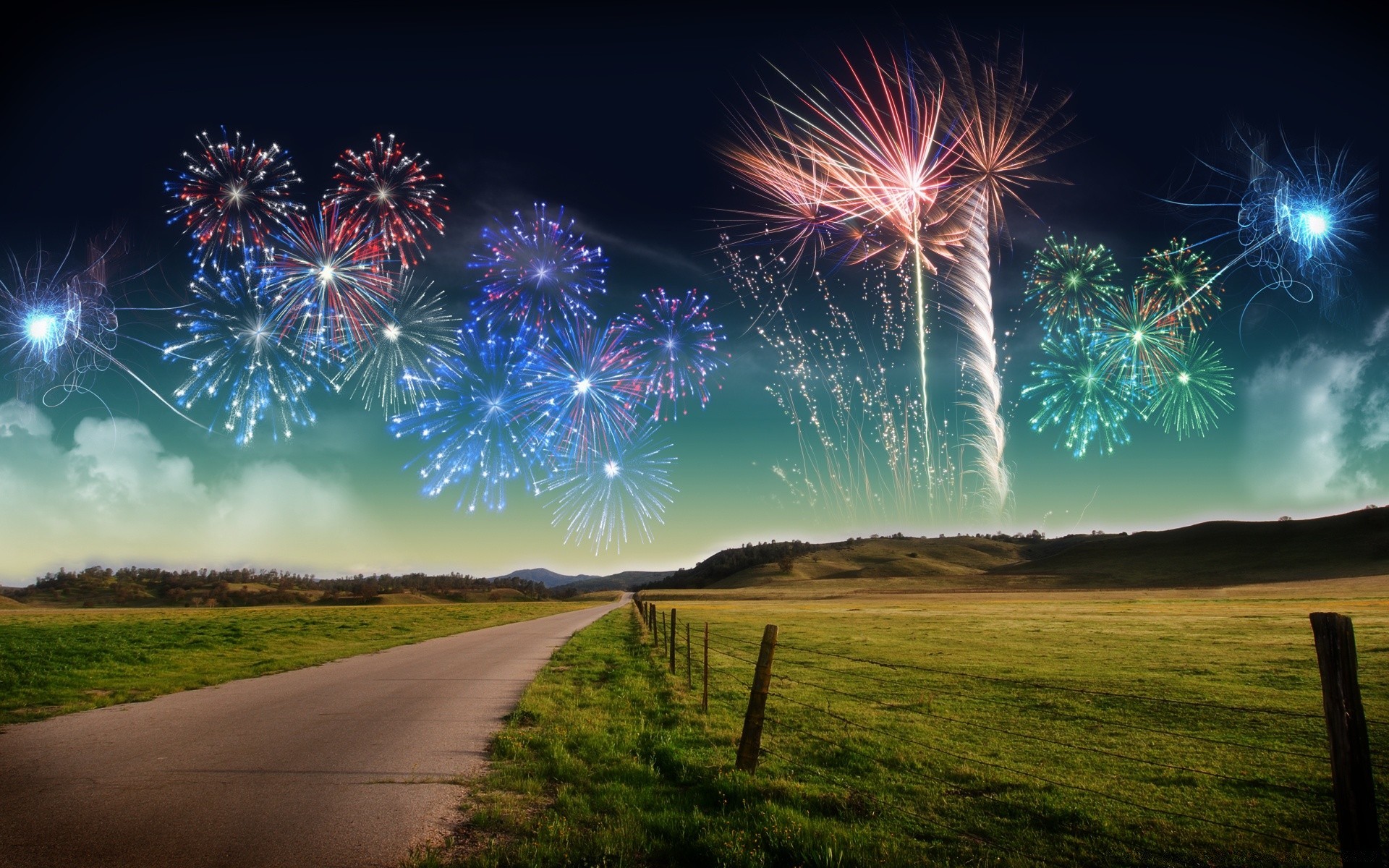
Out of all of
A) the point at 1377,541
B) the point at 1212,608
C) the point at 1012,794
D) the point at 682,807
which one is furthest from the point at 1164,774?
the point at 1377,541

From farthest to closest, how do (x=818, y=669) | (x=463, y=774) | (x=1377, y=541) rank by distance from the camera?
(x=1377, y=541) → (x=818, y=669) → (x=463, y=774)

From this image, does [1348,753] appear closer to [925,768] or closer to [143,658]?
[925,768]

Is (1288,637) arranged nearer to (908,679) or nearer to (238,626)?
(908,679)

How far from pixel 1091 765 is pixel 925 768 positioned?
3240 mm

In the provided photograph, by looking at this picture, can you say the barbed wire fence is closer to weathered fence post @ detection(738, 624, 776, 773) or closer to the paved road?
weathered fence post @ detection(738, 624, 776, 773)

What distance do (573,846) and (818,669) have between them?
1841cm

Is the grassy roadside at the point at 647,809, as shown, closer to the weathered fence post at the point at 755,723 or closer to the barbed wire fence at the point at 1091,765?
the weathered fence post at the point at 755,723

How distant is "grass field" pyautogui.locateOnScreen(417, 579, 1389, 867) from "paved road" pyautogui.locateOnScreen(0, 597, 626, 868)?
0.95 m

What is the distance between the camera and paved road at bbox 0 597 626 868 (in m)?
6.23

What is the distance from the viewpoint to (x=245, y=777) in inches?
334

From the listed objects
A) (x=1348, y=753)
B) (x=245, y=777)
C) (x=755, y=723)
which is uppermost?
(x=1348, y=753)

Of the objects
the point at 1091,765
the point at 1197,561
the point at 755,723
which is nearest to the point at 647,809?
the point at 755,723

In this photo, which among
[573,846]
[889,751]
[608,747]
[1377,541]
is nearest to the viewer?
[573,846]

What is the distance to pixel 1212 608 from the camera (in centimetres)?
5519
